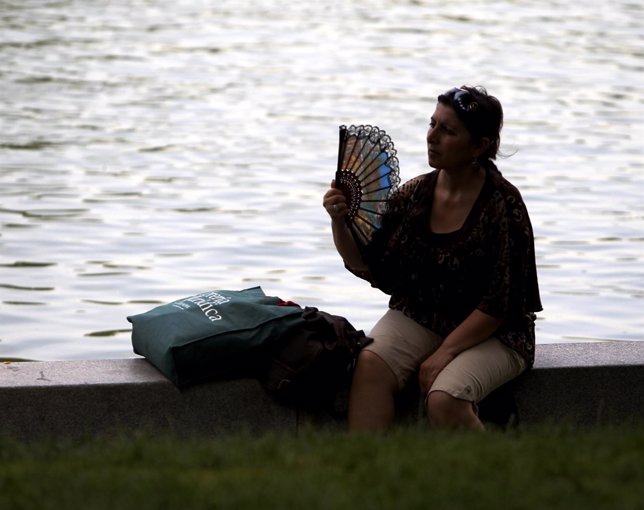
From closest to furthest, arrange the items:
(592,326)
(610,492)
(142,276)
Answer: (610,492) < (592,326) < (142,276)

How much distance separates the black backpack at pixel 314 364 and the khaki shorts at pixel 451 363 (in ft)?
0.36

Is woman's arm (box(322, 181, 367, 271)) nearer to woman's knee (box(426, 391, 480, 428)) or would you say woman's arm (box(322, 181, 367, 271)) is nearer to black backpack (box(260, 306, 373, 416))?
black backpack (box(260, 306, 373, 416))

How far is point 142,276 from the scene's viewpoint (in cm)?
1034

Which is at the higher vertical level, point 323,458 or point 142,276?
point 323,458

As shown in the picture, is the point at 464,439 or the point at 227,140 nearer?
the point at 464,439

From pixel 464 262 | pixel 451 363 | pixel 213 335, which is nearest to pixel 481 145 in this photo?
pixel 464 262

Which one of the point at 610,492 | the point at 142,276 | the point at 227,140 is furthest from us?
the point at 227,140

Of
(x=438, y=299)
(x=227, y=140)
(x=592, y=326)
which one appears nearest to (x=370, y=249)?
(x=438, y=299)

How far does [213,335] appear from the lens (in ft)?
18.4

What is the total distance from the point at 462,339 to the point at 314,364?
61 centimetres

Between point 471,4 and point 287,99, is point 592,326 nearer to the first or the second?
point 287,99

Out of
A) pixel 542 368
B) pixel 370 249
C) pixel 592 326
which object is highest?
pixel 370 249

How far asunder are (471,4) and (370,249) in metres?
26.9

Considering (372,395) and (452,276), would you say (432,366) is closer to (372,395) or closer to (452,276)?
(372,395)
